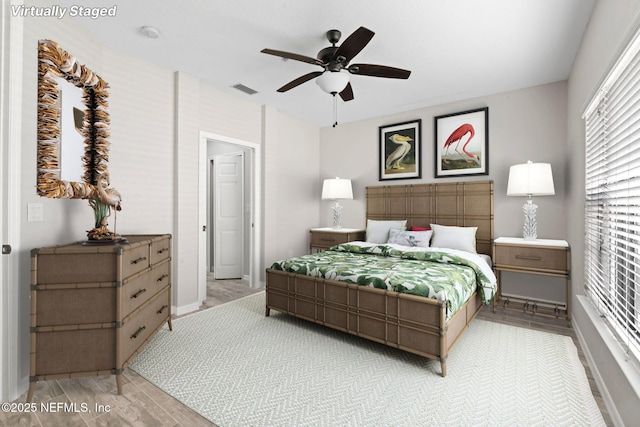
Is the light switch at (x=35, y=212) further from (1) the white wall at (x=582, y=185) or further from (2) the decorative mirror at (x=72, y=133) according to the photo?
(1) the white wall at (x=582, y=185)

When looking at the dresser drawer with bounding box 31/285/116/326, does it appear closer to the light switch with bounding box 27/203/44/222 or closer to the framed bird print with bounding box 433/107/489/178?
the light switch with bounding box 27/203/44/222

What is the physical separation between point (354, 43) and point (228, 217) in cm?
372

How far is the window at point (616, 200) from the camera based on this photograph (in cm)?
155

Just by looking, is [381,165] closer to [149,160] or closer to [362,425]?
[149,160]

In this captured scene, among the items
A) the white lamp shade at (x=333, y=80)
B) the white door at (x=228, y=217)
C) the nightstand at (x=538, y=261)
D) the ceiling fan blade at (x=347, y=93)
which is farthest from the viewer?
the white door at (x=228, y=217)

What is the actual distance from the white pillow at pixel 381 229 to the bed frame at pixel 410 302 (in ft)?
0.93

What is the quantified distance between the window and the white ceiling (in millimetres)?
857

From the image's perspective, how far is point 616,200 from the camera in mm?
1844

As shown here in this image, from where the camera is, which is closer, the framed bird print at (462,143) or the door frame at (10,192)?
the door frame at (10,192)

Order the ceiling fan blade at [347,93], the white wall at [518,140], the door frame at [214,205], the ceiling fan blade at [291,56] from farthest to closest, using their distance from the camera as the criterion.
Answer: the door frame at [214,205]
the white wall at [518,140]
the ceiling fan blade at [347,93]
the ceiling fan blade at [291,56]

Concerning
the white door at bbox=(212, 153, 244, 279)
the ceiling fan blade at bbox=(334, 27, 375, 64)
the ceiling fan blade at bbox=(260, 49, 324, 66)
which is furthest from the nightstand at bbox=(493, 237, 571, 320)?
the white door at bbox=(212, 153, 244, 279)

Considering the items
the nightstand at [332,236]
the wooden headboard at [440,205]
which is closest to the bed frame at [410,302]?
the wooden headboard at [440,205]

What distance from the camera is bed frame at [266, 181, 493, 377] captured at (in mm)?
Result: 2178

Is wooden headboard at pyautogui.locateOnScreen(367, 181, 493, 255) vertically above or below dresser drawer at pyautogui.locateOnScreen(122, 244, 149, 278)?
above
